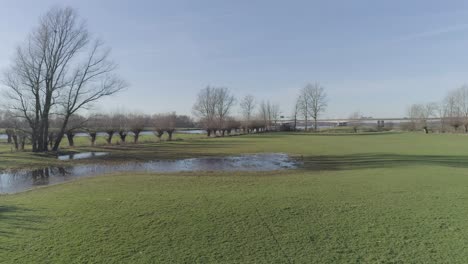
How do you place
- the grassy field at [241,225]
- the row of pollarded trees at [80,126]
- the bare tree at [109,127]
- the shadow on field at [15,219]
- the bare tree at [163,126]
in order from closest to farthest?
the grassy field at [241,225] → the shadow on field at [15,219] → the row of pollarded trees at [80,126] → the bare tree at [109,127] → the bare tree at [163,126]

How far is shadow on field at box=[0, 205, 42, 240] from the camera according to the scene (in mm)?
5695

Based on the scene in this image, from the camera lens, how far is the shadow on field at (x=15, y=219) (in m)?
5.70

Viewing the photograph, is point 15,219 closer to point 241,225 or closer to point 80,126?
point 241,225

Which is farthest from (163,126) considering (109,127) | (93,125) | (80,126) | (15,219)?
(15,219)

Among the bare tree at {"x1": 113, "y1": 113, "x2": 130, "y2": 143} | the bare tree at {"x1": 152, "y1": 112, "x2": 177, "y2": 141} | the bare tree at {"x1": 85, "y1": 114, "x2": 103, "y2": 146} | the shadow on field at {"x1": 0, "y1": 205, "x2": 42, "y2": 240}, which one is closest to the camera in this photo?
the shadow on field at {"x1": 0, "y1": 205, "x2": 42, "y2": 240}

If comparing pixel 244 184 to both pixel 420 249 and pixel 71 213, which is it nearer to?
pixel 71 213

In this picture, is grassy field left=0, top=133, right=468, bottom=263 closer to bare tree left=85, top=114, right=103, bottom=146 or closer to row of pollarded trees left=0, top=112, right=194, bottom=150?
row of pollarded trees left=0, top=112, right=194, bottom=150

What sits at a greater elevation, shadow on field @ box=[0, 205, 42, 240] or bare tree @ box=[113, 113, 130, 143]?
bare tree @ box=[113, 113, 130, 143]

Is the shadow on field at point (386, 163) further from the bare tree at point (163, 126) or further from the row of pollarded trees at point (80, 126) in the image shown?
the bare tree at point (163, 126)

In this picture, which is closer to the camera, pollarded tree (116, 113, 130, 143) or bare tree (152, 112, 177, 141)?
pollarded tree (116, 113, 130, 143)

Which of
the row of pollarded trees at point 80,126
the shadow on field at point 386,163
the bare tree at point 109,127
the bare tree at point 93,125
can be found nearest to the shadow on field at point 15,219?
the shadow on field at point 386,163

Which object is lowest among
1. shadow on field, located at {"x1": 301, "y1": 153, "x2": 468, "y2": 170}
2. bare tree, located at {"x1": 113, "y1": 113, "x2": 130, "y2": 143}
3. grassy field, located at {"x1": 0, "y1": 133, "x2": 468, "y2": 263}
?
shadow on field, located at {"x1": 301, "y1": 153, "x2": 468, "y2": 170}

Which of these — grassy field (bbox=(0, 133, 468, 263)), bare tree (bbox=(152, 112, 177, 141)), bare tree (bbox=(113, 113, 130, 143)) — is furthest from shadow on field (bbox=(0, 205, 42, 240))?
bare tree (bbox=(152, 112, 177, 141))

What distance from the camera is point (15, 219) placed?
6297 mm
